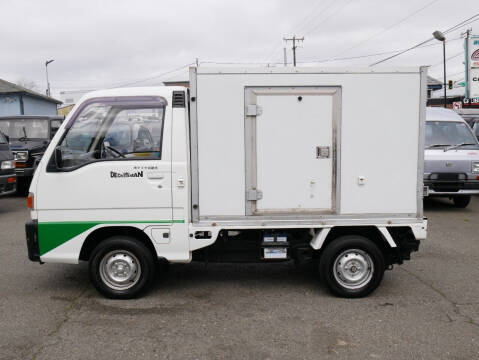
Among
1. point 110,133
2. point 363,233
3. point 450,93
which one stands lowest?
point 363,233

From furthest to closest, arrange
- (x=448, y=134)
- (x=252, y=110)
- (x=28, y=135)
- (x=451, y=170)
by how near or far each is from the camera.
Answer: (x=28, y=135) < (x=448, y=134) < (x=451, y=170) < (x=252, y=110)

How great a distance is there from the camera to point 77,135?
4.82 m

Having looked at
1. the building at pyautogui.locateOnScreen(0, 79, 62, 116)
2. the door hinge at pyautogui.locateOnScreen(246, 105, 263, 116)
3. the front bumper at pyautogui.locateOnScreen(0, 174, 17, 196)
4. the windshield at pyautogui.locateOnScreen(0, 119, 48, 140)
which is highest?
the building at pyautogui.locateOnScreen(0, 79, 62, 116)

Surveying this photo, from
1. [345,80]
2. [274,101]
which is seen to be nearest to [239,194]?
[274,101]

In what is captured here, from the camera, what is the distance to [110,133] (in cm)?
484

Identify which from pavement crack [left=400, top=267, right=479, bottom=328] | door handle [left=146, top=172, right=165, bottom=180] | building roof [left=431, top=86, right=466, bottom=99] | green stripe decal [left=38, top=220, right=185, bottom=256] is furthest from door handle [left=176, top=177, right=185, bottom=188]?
building roof [left=431, top=86, right=466, bottom=99]

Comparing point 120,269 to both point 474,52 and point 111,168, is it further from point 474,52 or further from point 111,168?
point 474,52

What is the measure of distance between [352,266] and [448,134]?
7004 mm

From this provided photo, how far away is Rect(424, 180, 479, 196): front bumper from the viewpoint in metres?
9.81

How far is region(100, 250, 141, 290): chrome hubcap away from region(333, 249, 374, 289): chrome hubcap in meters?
2.09

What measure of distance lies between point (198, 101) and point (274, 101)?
75 centimetres

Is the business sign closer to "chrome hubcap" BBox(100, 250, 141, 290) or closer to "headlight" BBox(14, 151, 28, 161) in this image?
"headlight" BBox(14, 151, 28, 161)

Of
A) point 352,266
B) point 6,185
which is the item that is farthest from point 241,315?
point 6,185

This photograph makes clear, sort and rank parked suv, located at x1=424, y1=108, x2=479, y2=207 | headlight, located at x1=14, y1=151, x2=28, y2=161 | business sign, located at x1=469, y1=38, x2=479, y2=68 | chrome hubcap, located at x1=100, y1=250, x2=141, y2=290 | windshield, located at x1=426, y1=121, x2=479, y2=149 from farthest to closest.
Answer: business sign, located at x1=469, y1=38, x2=479, y2=68
headlight, located at x1=14, y1=151, x2=28, y2=161
windshield, located at x1=426, y1=121, x2=479, y2=149
parked suv, located at x1=424, y1=108, x2=479, y2=207
chrome hubcap, located at x1=100, y1=250, x2=141, y2=290
